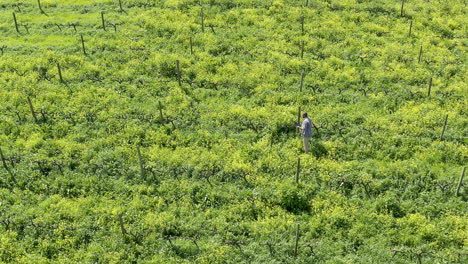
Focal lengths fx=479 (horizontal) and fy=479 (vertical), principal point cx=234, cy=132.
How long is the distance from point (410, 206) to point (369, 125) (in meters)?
5.65

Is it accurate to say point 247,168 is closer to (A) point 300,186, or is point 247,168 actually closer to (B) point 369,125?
(A) point 300,186

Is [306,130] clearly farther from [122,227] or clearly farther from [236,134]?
[122,227]

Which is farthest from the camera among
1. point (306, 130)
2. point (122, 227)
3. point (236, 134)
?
point (236, 134)

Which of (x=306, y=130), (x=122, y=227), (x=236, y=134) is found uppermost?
(x=306, y=130)

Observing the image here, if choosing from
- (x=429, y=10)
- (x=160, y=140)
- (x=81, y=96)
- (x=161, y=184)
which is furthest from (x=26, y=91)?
(x=429, y=10)

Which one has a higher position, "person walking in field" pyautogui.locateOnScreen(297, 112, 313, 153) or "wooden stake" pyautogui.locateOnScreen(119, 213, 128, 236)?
"person walking in field" pyautogui.locateOnScreen(297, 112, 313, 153)

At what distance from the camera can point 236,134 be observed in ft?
78.0

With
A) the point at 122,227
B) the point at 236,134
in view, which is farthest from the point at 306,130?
the point at 122,227

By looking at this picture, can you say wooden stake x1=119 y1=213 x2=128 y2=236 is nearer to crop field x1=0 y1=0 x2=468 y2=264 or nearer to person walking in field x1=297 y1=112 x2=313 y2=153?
crop field x1=0 y1=0 x2=468 y2=264

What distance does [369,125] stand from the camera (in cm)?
2400

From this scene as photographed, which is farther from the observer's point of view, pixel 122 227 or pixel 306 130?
pixel 306 130

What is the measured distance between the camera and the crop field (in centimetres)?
1830

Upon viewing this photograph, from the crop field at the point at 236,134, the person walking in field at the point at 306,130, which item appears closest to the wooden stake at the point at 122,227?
the crop field at the point at 236,134

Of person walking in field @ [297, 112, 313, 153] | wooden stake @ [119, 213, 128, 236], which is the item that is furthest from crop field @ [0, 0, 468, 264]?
person walking in field @ [297, 112, 313, 153]
